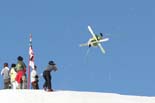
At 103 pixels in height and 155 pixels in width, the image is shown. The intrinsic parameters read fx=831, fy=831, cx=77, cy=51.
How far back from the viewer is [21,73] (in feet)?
117

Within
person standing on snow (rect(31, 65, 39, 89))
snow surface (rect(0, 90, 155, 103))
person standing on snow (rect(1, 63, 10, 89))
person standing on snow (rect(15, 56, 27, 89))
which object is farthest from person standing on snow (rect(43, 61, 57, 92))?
person standing on snow (rect(1, 63, 10, 89))

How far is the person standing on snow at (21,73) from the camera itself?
35.8 meters

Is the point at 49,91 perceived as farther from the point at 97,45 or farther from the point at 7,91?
the point at 97,45

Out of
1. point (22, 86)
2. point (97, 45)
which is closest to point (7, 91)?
point (22, 86)

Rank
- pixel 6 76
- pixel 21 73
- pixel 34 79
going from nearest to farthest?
pixel 21 73 → pixel 34 79 → pixel 6 76

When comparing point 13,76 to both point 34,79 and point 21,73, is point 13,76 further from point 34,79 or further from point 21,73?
point 34,79

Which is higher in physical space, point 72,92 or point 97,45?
point 97,45

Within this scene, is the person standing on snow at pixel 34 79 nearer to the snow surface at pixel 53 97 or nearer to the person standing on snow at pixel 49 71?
the snow surface at pixel 53 97

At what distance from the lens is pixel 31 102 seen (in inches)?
1363

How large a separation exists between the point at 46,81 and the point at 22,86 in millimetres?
1429

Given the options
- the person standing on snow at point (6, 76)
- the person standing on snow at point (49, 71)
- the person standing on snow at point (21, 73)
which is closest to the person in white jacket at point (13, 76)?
the person standing on snow at point (21, 73)

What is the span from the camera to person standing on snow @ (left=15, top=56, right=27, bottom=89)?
35.8m

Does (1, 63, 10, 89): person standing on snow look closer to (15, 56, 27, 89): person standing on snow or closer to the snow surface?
(15, 56, 27, 89): person standing on snow

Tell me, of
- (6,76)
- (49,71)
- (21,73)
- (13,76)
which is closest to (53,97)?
(49,71)
